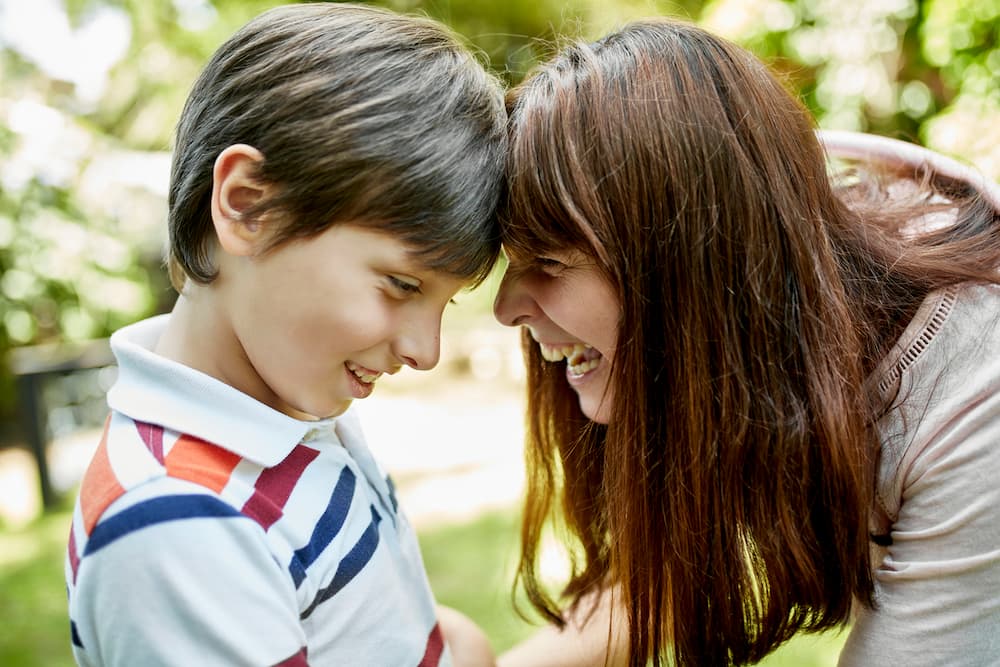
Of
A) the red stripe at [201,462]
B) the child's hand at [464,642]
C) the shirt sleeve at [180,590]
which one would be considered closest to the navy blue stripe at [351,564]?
the shirt sleeve at [180,590]

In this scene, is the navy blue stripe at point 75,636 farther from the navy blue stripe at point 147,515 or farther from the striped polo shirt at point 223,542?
the navy blue stripe at point 147,515

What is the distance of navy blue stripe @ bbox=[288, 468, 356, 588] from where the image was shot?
1261mm

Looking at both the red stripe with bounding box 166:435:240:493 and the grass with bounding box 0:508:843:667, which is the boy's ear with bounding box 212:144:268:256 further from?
the grass with bounding box 0:508:843:667

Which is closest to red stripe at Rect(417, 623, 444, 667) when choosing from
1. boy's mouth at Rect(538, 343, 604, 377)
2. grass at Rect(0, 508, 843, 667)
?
boy's mouth at Rect(538, 343, 604, 377)

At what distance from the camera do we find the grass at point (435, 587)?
9.95 ft

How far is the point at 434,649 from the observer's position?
152 centimetres

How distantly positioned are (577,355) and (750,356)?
0.38 m

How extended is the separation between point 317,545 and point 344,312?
0.33 m

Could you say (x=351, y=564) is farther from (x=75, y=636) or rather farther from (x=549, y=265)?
(x=549, y=265)

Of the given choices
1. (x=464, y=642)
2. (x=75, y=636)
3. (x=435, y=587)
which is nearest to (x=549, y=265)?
(x=464, y=642)

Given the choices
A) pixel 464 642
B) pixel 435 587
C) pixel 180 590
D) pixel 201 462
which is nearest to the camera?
pixel 180 590

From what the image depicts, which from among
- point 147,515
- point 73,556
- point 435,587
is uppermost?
point 147,515

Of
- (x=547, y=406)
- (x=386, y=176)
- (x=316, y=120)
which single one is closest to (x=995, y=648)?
(x=547, y=406)

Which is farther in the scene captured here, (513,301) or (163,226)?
(163,226)
